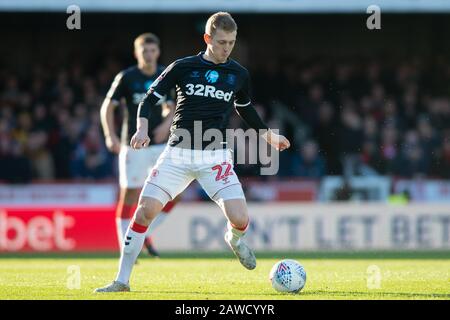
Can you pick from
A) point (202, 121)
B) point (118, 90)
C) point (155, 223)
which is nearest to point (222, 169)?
point (202, 121)

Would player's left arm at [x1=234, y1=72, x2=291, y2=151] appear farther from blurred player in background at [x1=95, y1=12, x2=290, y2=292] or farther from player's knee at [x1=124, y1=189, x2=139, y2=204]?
player's knee at [x1=124, y1=189, x2=139, y2=204]

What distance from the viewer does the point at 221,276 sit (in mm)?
9719

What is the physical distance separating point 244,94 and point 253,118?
248 millimetres

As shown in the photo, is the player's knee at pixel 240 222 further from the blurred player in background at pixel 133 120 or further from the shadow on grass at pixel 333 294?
the blurred player in background at pixel 133 120

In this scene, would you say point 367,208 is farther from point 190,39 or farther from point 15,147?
point 190,39

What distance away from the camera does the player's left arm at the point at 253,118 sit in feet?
28.1

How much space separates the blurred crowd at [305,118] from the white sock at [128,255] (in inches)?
357

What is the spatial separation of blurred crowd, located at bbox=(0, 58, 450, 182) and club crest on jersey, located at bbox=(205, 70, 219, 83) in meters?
8.75

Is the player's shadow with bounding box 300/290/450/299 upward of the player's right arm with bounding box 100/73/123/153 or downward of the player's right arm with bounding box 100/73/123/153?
downward

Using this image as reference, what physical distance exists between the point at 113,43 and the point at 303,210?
26.4ft

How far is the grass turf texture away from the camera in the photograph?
7.96 meters

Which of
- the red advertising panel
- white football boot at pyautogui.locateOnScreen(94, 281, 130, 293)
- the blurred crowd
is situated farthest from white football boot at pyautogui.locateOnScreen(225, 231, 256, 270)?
the blurred crowd

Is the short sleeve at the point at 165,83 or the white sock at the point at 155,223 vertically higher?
the short sleeve at the point at 165,83

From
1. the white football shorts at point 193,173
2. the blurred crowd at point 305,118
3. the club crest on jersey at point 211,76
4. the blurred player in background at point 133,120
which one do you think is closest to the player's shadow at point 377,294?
the white football shorts at point 193,173
